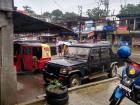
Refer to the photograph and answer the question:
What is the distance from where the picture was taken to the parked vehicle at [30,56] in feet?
48.8

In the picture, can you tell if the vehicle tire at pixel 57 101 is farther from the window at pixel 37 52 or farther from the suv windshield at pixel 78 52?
the window at pixel 37 52

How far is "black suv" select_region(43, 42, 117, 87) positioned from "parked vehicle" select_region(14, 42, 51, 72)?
3.12m

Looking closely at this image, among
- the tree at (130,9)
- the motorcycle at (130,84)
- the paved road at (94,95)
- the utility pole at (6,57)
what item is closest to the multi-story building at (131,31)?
the tree at (130,9)

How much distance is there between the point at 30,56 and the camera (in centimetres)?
1498

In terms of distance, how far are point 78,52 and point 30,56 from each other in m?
4.13

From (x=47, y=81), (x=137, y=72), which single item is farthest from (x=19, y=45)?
(x=137, y=72)

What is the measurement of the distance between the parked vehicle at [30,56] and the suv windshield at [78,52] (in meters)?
3.12

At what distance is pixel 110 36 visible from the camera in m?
45.9

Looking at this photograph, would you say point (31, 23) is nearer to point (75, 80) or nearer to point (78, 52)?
point (78, 52)

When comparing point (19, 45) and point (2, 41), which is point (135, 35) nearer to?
point (19, 45)

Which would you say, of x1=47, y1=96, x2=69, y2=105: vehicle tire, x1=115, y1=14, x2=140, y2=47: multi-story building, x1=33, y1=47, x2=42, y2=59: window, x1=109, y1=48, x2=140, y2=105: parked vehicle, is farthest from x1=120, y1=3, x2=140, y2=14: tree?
x1=109, y1=48, x2=140, y2=105: parked vehicle

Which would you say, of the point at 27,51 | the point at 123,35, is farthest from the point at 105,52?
the point at 123,35

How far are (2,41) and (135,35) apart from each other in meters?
38.7

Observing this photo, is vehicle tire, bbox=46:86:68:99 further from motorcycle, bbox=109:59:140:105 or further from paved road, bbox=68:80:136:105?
motorcycle, bbox=109:59:140:105
